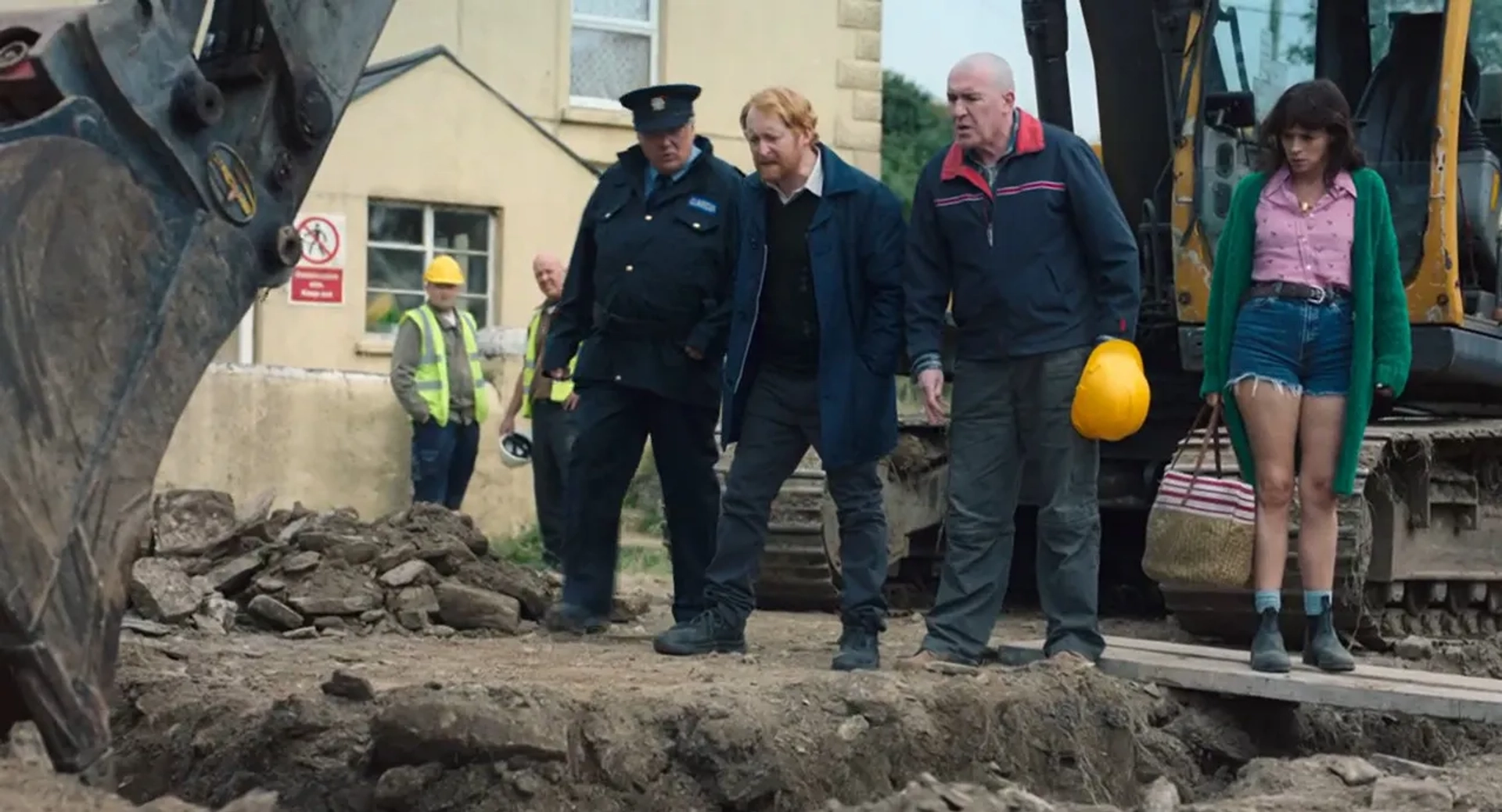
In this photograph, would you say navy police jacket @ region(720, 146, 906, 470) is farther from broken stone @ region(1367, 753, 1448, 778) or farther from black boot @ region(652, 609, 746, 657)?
broken stone @ region(1367, 753, 1448, 778)

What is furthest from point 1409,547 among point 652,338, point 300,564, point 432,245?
point 432,245

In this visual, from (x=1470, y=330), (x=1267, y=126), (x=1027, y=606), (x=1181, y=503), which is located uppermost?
(x=1267, y=126)

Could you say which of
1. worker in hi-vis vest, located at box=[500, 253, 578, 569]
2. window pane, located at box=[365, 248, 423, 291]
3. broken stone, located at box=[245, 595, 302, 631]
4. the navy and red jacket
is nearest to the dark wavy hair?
the navy and red jacket

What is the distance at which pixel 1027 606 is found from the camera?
11.9m

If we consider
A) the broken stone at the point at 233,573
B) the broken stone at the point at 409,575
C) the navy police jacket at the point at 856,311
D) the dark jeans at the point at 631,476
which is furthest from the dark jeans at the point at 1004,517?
the broken stone at the point at 233,573

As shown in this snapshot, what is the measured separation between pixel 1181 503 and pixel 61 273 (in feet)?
14.3

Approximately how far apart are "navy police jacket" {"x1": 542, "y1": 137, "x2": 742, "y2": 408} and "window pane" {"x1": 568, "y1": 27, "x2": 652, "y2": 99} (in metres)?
12.0

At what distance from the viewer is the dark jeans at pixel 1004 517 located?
7.66 meters

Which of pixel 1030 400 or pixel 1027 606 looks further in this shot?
pixel 1027 606

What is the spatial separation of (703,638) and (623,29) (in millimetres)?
13193

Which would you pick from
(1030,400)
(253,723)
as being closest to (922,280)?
(1030,400)

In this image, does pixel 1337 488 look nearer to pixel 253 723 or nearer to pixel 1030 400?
pixel 1030 400

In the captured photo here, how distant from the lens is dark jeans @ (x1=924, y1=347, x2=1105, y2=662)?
7656mm

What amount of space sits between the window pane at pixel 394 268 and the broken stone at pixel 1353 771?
13.1 meters
